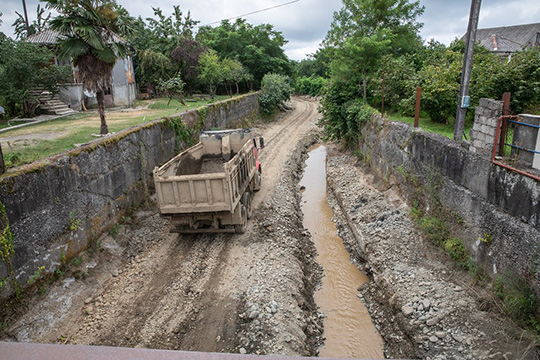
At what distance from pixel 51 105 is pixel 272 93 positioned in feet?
56.7

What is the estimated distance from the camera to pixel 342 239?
11.6 metres

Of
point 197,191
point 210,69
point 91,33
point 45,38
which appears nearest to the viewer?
point 197,191

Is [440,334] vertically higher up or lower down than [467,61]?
lower down

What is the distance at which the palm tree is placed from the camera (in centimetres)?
1144

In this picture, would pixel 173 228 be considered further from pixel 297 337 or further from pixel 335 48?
pixel 335 48

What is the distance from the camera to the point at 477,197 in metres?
7.45

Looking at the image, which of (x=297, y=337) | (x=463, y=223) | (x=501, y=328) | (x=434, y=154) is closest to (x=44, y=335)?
(x=297, y=337)

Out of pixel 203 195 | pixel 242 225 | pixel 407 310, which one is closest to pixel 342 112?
pixel 242 225

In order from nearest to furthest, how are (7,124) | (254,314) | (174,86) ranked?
(254,314) → (7,124) → (174,86)

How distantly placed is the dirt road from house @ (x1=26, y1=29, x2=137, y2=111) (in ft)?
47.3

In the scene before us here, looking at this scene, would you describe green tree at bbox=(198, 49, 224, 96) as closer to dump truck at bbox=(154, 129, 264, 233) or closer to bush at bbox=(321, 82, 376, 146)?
bush at bbox=(321, 82, 376, 146)

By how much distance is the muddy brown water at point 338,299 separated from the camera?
23.7 feet

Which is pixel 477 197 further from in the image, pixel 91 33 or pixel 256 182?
pixel 91 33

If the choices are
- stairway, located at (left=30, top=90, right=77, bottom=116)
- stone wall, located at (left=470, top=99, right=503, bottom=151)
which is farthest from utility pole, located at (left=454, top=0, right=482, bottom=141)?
stairway, located at (left=30, top=90, right=77, bottom=116)
